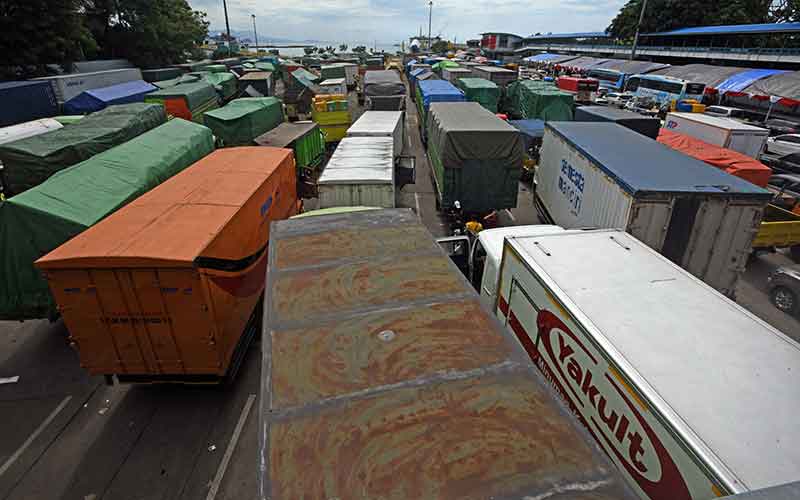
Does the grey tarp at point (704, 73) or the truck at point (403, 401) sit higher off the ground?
the grey tarp at point (704, 73)

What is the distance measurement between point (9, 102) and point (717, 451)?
37507 mm

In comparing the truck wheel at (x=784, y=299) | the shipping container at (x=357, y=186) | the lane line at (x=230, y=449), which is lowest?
the lane line at (x=230, y=449)

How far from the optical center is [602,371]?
4.87m

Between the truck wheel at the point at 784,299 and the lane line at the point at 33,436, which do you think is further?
the truck wheel at the point at 784,299

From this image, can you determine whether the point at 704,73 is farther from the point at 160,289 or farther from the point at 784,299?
the point at 160,289

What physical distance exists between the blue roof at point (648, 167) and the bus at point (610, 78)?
1946 inches

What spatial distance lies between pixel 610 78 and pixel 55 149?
6703 centimetres

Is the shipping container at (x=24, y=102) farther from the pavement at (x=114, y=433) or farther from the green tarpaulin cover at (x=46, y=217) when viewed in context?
the pavement at (x=114, y=433)

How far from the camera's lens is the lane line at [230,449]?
21.4 ft

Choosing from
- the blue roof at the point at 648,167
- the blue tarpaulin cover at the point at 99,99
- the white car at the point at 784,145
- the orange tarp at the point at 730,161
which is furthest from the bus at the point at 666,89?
the blue tarpaulin cover at the point at 99,99

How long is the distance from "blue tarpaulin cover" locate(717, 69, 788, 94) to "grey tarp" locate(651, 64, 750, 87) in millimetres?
1000

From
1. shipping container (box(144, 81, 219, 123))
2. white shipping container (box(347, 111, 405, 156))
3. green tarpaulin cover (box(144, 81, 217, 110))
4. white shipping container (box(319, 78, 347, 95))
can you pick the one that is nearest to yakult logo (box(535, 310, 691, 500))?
white shipping container (box(347, 111, 405, 156))

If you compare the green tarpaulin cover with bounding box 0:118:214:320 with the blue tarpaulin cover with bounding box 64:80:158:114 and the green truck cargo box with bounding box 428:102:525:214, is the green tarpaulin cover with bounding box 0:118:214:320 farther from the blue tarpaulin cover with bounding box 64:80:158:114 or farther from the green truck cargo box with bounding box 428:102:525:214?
the blue tarpaulin cover with bounding box 64:80:158:114

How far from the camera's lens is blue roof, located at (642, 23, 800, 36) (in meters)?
45.6
